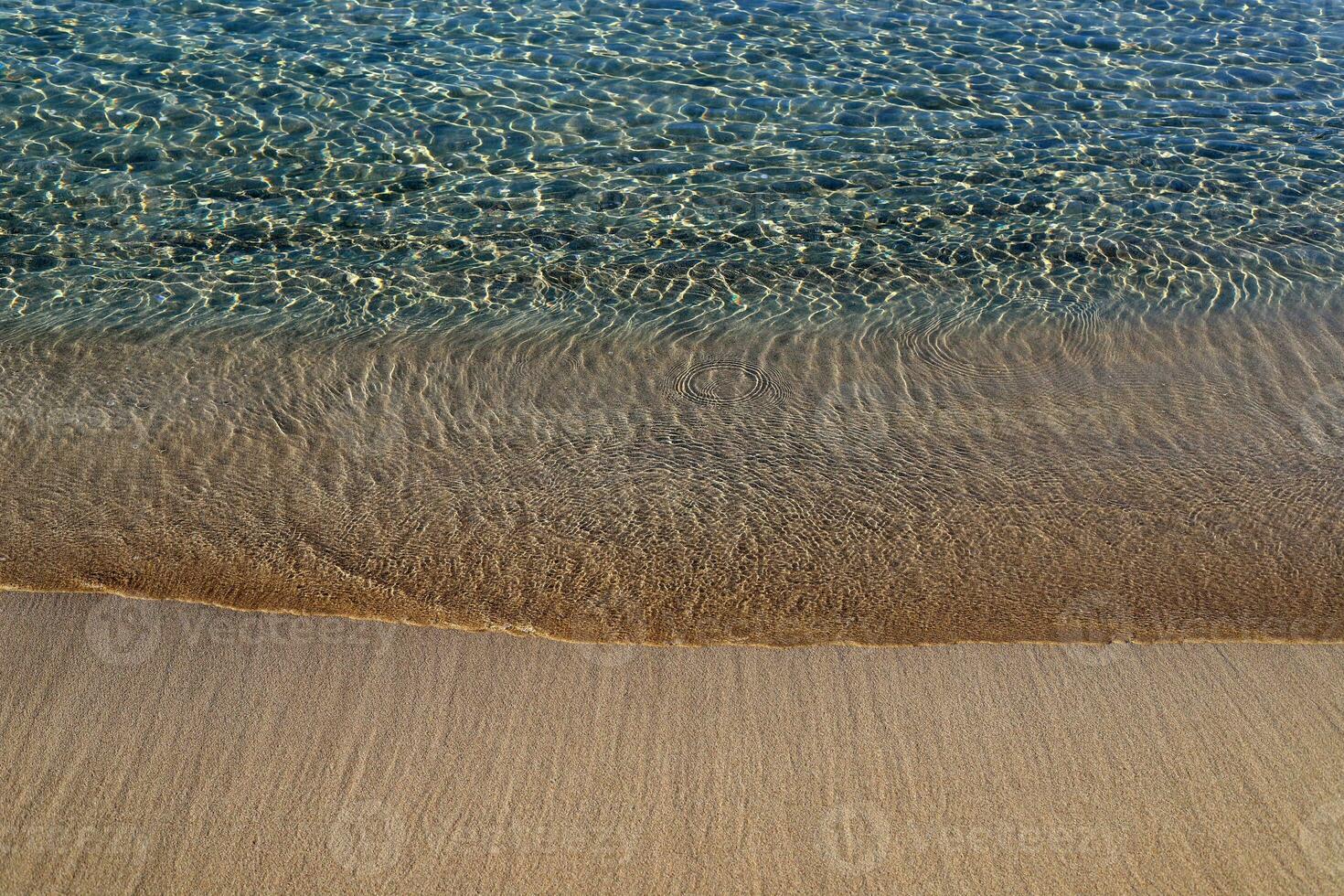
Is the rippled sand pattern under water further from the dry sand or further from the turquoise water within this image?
the dry sand

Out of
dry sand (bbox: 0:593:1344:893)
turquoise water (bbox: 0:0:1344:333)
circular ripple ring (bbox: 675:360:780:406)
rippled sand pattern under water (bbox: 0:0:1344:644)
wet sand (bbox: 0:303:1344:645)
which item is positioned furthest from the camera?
turquoise water (bbox: 0:0:1344:333)

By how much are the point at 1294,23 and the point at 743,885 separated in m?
9.92

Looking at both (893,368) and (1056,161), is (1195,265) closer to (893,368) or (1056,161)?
(1056,161)

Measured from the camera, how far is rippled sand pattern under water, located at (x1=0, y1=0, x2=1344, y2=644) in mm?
3932

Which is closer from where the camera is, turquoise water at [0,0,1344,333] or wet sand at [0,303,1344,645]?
wet sand at [0,303,1344,645]

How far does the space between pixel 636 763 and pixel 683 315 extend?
3079mm

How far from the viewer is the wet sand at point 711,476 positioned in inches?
149

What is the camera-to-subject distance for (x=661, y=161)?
7277 mm

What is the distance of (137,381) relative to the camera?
16.6ft

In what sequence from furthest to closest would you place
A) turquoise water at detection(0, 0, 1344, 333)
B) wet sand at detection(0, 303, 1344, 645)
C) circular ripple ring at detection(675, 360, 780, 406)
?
turquoise water at detection(0, 0, 1344, 333)
circular ripple ring at detection(675, 360, 780, 406)
wet sand at detection(0, 303, 1344, 645)

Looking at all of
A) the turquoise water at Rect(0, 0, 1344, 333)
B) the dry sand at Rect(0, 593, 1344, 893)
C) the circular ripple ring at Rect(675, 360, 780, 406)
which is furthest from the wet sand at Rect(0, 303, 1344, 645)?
the turquoise water at Rect(0, 0, 1344, 333)

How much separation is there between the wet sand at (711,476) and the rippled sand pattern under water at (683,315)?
0.02 meters

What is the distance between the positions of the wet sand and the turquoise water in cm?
41

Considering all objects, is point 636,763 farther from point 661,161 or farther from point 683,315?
point 661,161
